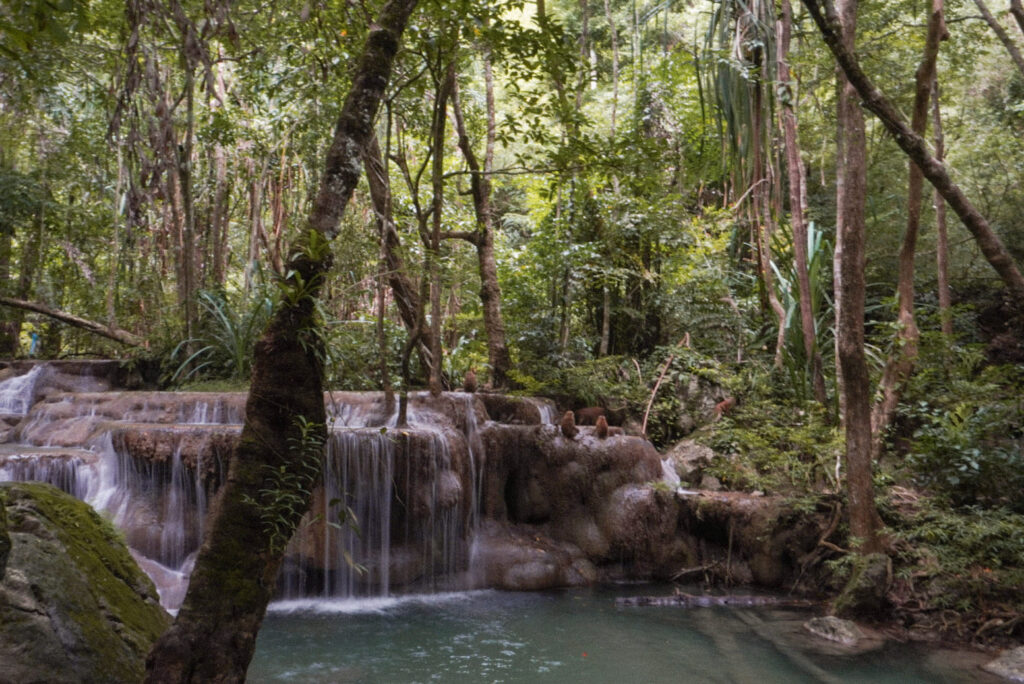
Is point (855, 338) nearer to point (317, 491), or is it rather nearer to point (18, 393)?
point (317, 491)

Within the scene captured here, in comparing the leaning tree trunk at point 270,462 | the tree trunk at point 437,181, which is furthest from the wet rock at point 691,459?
the leaning tree trunk at point 270,462

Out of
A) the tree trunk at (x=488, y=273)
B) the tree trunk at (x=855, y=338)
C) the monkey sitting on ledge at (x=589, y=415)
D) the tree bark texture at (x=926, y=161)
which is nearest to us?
the tree bark texture at (x=926, y=161)

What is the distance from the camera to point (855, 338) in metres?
5.95

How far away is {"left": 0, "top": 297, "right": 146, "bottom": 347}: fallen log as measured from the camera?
10.1 m

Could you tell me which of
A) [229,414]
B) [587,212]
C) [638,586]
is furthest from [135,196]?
[587,212]

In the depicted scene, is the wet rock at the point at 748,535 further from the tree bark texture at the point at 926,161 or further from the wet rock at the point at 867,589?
the tree bark texture at the point at 926,161

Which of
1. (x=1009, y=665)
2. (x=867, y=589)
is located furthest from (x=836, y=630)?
(x=1009, y=665)

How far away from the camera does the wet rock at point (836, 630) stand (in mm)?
5695

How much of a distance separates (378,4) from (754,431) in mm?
5993

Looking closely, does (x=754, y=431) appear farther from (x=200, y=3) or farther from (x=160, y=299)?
→ (x=160, y=299)

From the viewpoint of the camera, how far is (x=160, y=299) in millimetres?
11719

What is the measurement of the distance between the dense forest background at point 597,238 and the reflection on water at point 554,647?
121 centimetres

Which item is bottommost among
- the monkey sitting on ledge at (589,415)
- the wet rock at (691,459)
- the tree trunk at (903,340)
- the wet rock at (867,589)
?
the wet rock at (867,589)

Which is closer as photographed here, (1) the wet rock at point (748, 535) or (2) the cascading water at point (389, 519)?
(2) the cascading water at point (389, 519)
